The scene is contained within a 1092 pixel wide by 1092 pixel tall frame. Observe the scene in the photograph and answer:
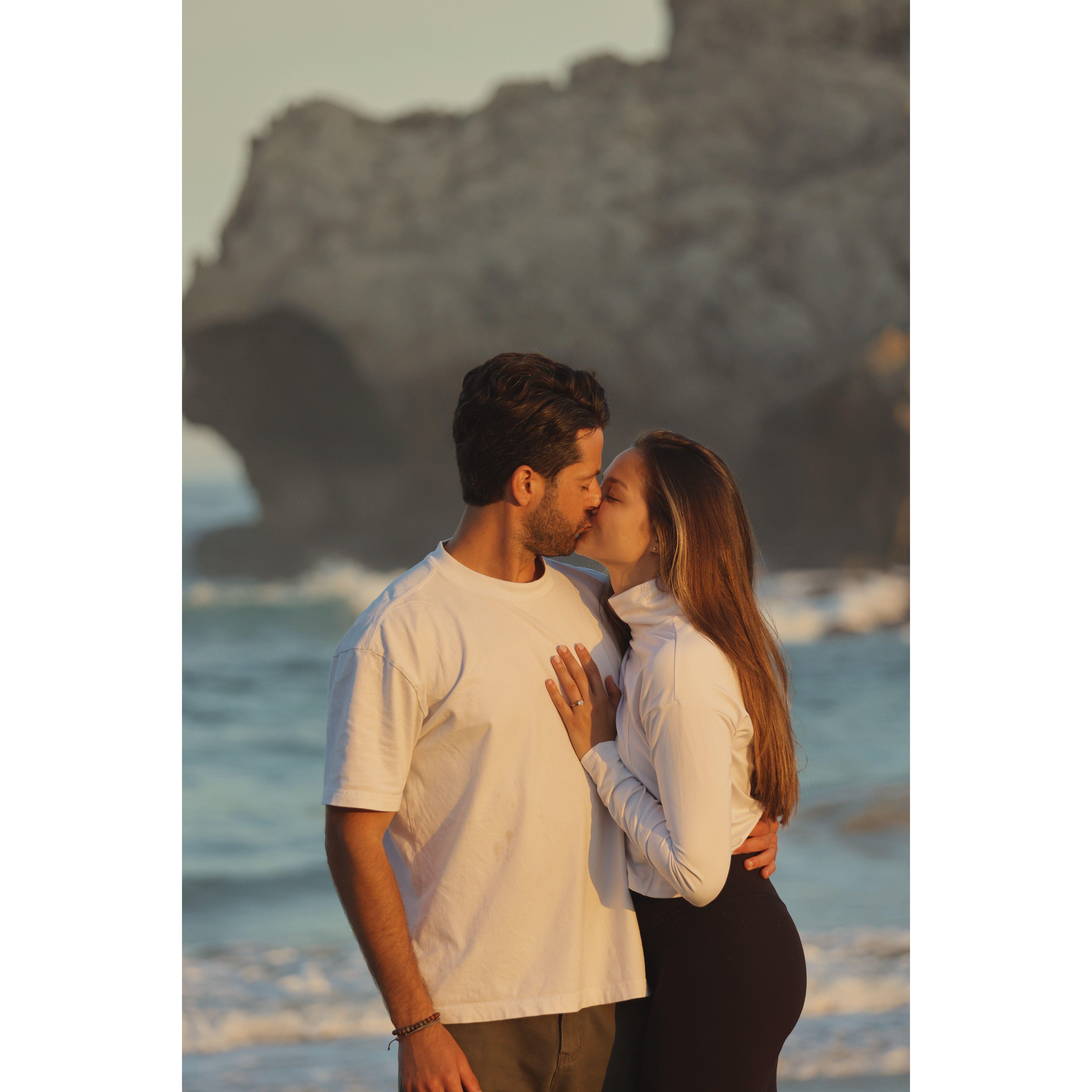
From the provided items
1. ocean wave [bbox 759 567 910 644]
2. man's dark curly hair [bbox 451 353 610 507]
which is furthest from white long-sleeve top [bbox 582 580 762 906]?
ocean wave [bbox 759 567 910 644]

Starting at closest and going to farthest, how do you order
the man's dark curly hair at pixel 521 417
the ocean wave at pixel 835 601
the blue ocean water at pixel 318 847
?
the man's dark curly hair at pixel 521 417 → the blue ocean water at pixel 318 847 → the ocean wave at pixel 835 601

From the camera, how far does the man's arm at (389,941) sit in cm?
134

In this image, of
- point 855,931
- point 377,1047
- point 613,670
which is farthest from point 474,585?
point 855,931

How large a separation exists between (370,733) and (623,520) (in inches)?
17.2

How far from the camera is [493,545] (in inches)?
59.1

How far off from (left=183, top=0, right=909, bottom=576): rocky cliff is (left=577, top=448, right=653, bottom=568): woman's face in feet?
22.0

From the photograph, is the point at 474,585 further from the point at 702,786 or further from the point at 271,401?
the point at 271,401

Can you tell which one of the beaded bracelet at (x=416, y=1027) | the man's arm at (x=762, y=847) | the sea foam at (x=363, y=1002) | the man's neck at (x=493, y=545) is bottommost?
the sea foam at (x=363, y=1002)

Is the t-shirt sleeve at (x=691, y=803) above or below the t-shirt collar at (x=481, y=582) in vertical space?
below

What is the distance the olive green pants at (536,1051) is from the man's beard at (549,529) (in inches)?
23.5

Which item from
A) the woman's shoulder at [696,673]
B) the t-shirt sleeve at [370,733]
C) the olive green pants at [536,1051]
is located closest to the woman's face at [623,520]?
the woman's shoulder at [696,673]

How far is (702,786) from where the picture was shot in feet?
4.33

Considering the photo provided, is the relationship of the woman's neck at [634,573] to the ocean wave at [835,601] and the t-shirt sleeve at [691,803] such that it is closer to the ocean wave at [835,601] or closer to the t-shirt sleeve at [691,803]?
the t-shirt sleeve at [691,803]

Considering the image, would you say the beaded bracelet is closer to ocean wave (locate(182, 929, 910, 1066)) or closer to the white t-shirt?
the white t-shirt
